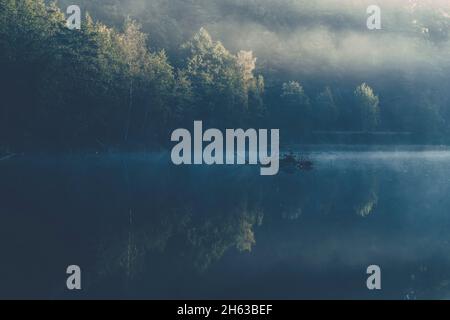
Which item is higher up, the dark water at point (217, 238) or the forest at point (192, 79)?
the forest at point (192, 79)

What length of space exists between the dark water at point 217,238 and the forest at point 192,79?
18.6 meters

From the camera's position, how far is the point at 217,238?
22.7 meters

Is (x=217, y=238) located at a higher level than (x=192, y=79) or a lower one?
lower

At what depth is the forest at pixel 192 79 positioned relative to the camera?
195ft

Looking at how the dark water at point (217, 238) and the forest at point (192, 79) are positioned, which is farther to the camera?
the forest at point (192, 79)

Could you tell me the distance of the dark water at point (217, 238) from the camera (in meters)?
16.7

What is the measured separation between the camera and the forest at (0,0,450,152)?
5931 cm

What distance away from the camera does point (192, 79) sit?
75.2 meters

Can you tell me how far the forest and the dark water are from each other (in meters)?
18.6

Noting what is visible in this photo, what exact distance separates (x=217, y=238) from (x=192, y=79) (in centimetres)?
5378

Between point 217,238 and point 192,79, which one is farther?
point 192,79
